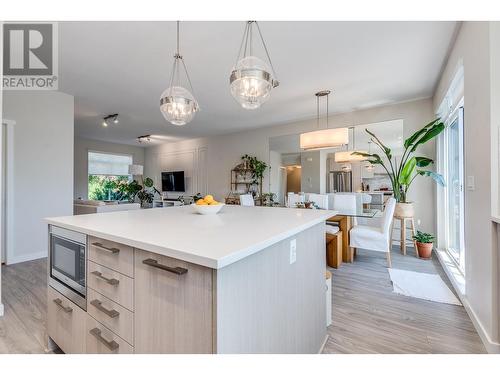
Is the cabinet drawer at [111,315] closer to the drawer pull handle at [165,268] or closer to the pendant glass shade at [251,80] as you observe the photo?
the drawer pull handle at [165,268]

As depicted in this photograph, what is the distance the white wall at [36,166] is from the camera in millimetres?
3467

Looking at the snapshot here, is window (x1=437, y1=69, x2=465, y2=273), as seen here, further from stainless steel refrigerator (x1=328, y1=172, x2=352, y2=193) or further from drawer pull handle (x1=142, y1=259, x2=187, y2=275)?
drawer pull handle (x1=142, y1=259, x2=187, y2=275)

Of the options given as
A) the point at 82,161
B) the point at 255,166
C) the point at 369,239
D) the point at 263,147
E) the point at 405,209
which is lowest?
the point at 369,239

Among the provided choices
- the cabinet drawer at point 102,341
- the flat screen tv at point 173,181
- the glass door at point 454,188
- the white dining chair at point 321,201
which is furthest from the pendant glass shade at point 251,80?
the flat screen tv at point 173,181

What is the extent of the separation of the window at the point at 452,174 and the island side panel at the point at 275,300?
7.86 ft

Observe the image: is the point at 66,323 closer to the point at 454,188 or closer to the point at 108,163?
the point at 454,188

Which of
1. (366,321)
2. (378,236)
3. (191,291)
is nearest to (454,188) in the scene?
(378,236)

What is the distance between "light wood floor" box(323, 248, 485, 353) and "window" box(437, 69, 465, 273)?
0.79 metres

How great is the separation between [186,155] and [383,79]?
606 cm

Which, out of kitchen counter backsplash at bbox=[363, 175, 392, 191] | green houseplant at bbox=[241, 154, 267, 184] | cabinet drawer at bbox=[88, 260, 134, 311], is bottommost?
cabinet drawer at bbox=[88, 260, 134, 311]

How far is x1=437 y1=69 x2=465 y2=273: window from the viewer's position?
2.83m

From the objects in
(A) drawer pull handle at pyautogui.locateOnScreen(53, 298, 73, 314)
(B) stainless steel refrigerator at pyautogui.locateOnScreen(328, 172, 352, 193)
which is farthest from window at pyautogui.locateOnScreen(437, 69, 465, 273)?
(A) drawer pull handle at pyautogui.locateOnScreen(53, 298, 73, 314)

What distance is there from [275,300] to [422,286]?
2.44m

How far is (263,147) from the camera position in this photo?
6172 millimetres
